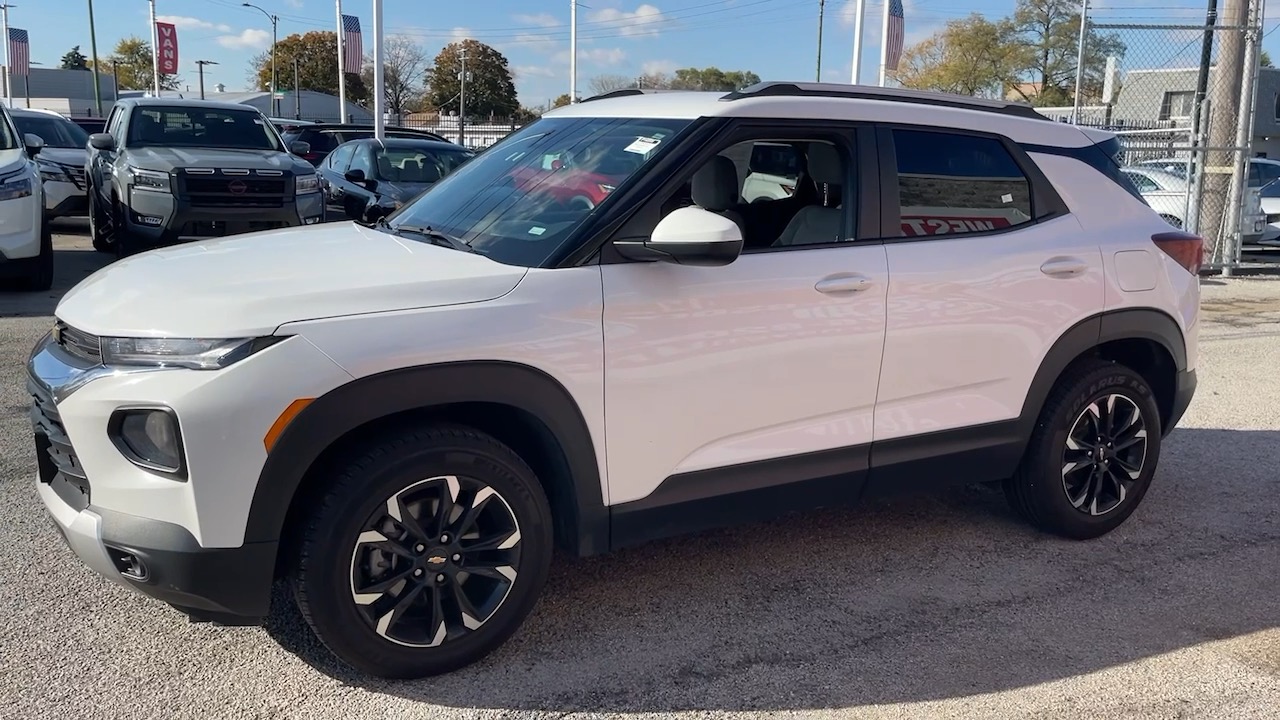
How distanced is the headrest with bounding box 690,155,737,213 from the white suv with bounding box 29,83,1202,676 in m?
0.01

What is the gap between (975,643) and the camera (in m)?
3.67

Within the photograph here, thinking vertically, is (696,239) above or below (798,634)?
above

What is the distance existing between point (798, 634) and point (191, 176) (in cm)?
899

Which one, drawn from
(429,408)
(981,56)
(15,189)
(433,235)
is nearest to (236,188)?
(15,189)

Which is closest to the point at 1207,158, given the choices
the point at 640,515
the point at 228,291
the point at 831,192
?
the point at 831,192

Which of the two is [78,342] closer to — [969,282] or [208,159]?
[969,282]

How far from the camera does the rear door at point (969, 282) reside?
13.0ft

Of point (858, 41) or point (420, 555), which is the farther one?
point (858, 41)

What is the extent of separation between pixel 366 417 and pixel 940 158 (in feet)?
8.02

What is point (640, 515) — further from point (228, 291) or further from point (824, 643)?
point (228, 291)

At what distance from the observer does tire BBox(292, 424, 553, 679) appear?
303cm

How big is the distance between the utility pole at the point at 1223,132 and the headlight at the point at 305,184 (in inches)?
416

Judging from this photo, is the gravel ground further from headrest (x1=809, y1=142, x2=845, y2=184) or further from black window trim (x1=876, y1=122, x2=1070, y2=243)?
headrest (x1=809, y1=142, x2=845, y2=184)

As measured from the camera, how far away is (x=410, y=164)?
12703 mm
